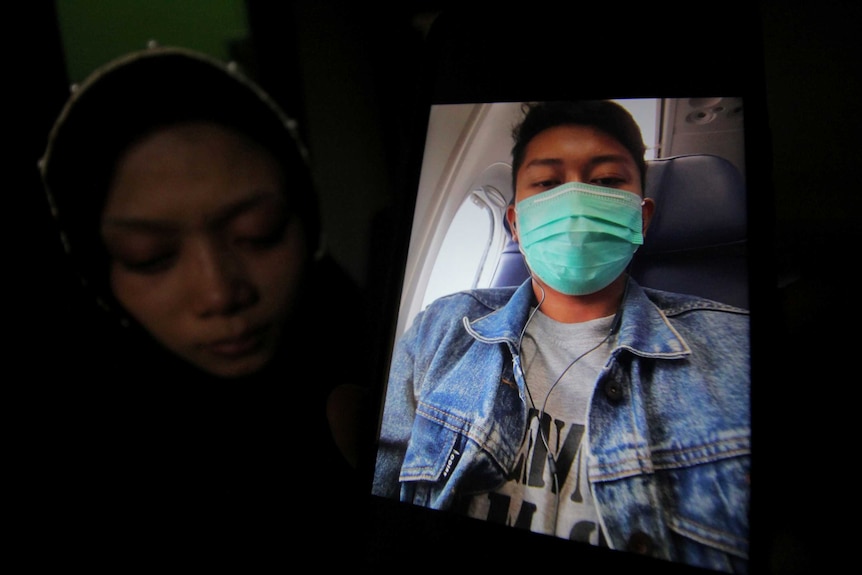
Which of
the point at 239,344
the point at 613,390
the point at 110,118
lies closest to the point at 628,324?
the point at 613,390

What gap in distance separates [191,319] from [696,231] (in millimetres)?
455

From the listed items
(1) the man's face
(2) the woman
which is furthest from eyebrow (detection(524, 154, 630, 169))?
(2) the woman

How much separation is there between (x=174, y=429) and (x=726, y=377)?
19.5 inches

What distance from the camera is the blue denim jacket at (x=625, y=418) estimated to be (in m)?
0.34

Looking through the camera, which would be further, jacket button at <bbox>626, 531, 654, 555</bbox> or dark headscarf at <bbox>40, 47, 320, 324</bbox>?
dark headscarf at <bbox>40, 47, 320, 324</bbox>

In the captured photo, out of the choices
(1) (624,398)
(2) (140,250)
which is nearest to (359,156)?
(2) (140,250)

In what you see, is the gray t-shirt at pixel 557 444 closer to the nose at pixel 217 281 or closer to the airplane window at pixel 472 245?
the airplane window at pixel 472 245

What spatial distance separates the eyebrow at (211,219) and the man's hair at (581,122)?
0.25 metres

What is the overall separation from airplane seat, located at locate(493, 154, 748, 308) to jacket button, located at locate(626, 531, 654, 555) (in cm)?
18

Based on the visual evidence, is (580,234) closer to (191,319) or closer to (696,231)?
(696,231)

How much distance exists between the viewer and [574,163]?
0.41m

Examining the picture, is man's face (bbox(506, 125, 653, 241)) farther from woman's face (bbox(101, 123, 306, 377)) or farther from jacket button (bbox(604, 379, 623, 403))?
woman's face (bbox(101, 123, 306, 377))

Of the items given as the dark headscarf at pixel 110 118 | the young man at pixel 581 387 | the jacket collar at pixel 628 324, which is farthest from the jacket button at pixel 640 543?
the dark headscarf at pixel 110 118

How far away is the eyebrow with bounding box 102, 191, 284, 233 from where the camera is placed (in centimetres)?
46
